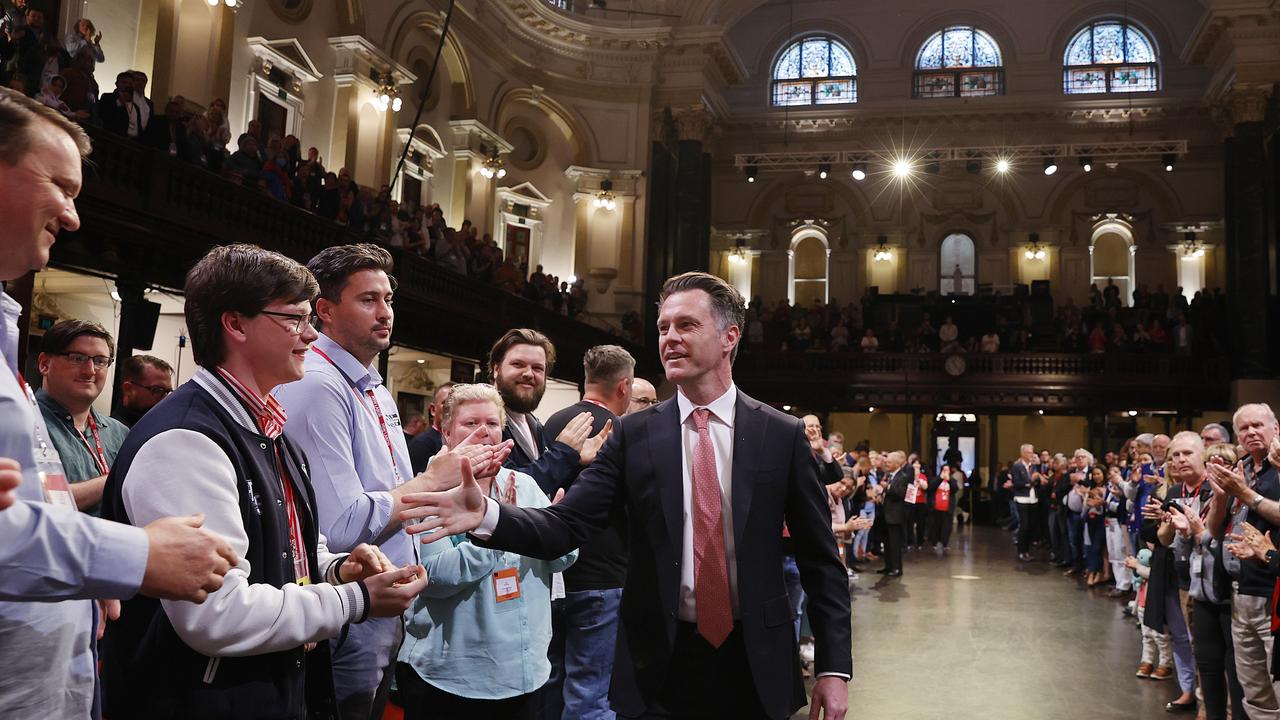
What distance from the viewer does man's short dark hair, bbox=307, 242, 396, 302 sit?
3.16 metres

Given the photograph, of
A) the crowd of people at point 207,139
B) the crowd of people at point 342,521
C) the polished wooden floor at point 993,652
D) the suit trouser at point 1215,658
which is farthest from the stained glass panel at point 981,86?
the crowd of people at point 342,521

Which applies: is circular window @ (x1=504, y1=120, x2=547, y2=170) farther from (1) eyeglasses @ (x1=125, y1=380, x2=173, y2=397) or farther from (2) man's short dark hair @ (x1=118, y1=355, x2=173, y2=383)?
(1) eyeglasses @ (x1=125, y1=380, x2=173, y2=397)

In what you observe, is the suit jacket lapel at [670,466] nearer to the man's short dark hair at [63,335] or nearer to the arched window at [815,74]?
the man's short dark hair at [63,335]

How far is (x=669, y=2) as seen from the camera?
24.9m

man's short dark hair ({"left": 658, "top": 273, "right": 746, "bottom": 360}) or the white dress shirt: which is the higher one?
man's short dark hair ({"left": 658, "top": 273, "right": 746, "bottom": 360})

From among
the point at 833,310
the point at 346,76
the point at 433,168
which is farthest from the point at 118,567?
the point at 833,310

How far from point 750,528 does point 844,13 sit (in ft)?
99.2

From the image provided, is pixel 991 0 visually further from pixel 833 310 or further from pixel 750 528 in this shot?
pixel 750 528

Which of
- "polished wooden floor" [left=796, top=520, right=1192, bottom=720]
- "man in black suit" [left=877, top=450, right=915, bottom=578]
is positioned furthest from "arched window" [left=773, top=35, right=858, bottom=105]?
"polished wooden floor" [left=796, top=520, right=1192, bottom=720]

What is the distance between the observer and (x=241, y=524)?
1.97 m

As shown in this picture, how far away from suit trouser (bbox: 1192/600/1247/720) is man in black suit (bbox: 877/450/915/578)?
7.86m

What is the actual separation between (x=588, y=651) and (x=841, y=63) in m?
28.5

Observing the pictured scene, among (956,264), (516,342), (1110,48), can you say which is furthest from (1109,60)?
(516,342)

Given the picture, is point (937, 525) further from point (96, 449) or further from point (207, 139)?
point (96, 449)
